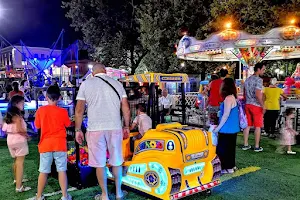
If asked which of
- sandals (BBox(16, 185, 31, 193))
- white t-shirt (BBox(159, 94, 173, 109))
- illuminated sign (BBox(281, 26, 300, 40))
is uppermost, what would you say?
illuminated sign (BBox(281, 26, 300, 40))

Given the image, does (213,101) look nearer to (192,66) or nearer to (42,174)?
(42,174)

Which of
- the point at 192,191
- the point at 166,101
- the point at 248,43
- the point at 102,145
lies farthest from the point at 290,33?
the point at 102,145

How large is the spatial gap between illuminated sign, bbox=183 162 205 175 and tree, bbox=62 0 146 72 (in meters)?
20.8

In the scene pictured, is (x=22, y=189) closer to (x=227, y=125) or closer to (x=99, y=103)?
(x=99, y=103)

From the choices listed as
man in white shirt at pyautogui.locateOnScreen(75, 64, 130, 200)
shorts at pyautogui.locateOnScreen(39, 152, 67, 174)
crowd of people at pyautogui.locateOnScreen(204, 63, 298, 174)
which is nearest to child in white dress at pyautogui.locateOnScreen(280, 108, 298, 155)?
crowd of people at pyautogui.locateOnScreen(204, 63, 298, 174)

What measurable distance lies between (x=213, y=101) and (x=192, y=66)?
1400 cm

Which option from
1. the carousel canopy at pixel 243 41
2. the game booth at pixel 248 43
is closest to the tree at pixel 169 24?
the game booth at pixel 248 43

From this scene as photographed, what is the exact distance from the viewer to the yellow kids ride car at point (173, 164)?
12.0 feet

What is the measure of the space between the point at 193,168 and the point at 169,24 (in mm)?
17491

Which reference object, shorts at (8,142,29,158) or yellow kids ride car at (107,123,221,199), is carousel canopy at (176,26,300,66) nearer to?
yellow kids ride car at (107,123,221,199)

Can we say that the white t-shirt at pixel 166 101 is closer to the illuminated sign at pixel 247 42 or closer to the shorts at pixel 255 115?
the illuminated sign at pixel 247 42

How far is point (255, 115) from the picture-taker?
22.3ft

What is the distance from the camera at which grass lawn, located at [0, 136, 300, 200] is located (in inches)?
170

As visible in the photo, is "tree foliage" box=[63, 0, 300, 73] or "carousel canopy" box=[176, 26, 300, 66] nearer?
"carousel canopy" box=[176, 26, 300, 66]
